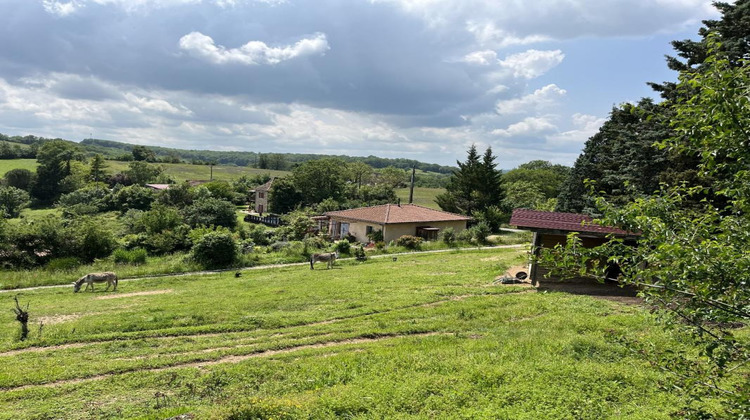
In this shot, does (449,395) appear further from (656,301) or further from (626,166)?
(626,166)

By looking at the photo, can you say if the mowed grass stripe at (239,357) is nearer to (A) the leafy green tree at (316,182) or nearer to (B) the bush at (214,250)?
(B) the bush at (214,250)

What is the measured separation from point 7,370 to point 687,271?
38.5 feet

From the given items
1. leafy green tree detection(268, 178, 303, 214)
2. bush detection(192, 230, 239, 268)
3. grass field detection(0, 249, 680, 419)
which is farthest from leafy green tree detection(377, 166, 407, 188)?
grass field detection(0, 249, 680, 419)

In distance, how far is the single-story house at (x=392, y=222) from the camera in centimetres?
3775

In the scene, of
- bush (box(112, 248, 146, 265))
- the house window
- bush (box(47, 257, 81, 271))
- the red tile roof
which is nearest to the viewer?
the red tile roof

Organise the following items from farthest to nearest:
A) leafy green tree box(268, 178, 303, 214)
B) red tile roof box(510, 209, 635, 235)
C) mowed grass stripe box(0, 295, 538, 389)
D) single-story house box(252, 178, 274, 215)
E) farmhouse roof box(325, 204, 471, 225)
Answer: single-story house box(252, 178, 274, 215) < leafy green tree box(268, 178, 303, 214) < farmhouse roof box(325, 204, 471, 225) < red tile roof box(510, 209, 635, 235) < mowed grass stripe box(0, 295, 538, 389)

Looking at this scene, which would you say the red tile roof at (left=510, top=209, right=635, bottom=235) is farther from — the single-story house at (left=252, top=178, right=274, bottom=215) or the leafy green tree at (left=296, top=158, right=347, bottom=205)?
the single-story house at (left=252, top=178, right=274, bottom=215)

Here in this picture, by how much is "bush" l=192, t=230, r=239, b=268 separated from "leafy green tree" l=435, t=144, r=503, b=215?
3220 centimetres

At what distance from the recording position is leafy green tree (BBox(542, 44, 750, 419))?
3.22 m

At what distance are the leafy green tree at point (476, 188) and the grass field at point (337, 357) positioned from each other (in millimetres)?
35928

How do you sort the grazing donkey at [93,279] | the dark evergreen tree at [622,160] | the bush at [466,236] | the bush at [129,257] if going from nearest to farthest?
1. the grazing donkey at [93,279]
2. the dark evergreen tree at [622,160]
3. the bush at [129,257]
4. the bush at [466,236]

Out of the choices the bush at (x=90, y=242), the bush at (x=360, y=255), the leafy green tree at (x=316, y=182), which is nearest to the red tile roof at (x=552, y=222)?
the bush at (x=360, y=255)

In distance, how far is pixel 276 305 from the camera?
14.6 meters

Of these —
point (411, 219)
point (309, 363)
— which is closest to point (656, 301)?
point (309, 363)
